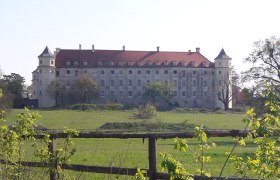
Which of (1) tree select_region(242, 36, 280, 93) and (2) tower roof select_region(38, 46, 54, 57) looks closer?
(1) tree select_region(242, 36, 280, 93)

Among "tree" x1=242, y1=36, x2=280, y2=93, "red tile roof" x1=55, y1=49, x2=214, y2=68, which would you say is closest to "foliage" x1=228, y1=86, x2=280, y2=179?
"tree" x1=242, y1=36, x2=280, y2=93

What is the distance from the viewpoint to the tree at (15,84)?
A: 113m

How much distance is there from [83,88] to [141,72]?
953 inches

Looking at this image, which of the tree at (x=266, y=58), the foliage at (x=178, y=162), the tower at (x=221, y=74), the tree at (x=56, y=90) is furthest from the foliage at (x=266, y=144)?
the tower at (x=221, y=74)

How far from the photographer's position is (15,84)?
114312 millimetres

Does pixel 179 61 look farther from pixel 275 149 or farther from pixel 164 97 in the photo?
pixel 275 149

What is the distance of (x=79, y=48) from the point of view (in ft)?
460

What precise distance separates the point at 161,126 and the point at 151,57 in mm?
82780

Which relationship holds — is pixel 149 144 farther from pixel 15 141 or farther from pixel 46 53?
pixel 46 53

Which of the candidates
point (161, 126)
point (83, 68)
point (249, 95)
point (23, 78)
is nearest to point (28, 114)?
point (249, 95)

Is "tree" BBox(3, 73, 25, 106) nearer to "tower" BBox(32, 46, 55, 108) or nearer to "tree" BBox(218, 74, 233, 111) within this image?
"tower" BBox(32, 46, 55, 108)

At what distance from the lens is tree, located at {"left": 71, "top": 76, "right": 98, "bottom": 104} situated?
117875 mm

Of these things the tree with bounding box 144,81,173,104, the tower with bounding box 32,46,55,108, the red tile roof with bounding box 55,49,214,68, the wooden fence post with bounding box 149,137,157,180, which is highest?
the red tile roof with bounding box 55,49,214,68

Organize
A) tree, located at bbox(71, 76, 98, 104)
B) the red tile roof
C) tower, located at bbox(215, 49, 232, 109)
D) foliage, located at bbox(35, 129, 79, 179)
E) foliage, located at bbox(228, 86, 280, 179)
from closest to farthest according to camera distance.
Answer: foliage, located at bbox(228, 86, 280, 179) < foliage, located at bbox(35, 129, 79, 179) < tree, located at bbox(71, 76, 98, 104) < tower, located at bbox(215, 49, 232, 109) < the red tile roof
